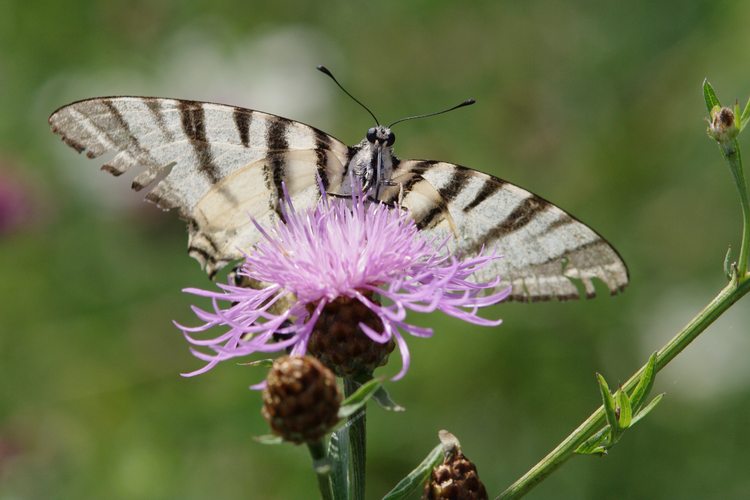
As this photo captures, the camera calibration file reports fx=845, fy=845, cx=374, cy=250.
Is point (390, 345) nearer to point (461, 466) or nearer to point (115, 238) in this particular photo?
point (461, 466)

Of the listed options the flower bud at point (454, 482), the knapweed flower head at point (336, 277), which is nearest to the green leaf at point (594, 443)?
the flower bud at point (454, 482)

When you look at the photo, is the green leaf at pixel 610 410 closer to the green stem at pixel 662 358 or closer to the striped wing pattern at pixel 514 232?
the green stem at pixel 662 358

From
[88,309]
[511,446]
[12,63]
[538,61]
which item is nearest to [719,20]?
[538,61]

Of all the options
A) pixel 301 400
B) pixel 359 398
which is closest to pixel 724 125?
pixel 359 398

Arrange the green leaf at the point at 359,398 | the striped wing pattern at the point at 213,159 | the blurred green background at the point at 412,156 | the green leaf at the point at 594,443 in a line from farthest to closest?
the blurred green background at the point at 412,156
the striped wing pattern at the point at 213,159
the green leaf at the point at 594,443
the green leaf at the point at 359,398

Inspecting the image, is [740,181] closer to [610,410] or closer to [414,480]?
[610,410]

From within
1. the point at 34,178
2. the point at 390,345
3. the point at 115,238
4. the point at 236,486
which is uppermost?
the point at 34,178
